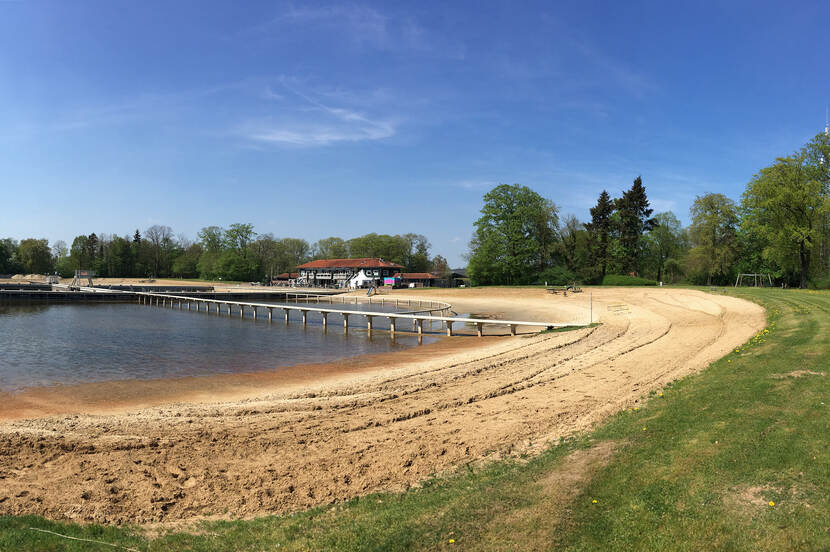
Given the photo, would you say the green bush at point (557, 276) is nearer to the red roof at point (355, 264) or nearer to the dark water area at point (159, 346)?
the dark water area at point (159, 346)

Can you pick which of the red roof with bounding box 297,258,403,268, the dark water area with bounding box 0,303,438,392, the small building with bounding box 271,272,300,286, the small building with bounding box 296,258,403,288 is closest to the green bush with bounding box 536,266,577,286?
the dark water area with bounding box 0,303,438,392

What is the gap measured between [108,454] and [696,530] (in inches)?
368

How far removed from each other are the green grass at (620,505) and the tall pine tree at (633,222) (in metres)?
62.2

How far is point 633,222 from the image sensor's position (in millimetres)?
65688

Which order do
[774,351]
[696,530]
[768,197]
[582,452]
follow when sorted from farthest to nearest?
[768,197] → [774,351] → [582,452] → [696,530]

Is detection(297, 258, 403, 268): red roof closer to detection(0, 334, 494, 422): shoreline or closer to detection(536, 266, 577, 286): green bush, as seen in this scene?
detection(536, 266, 577, 286): green bush

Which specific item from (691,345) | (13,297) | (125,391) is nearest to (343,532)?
(125,391)

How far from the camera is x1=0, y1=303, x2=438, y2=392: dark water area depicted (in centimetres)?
1988

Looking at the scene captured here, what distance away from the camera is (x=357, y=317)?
46.6m

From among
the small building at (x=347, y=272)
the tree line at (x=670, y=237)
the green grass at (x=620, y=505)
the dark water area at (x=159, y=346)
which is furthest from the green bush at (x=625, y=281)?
the green grass at (x=620, y=505)

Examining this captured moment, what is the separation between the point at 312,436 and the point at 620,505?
243 inches

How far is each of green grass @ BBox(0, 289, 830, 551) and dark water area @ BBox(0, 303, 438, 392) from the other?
51.8 feet

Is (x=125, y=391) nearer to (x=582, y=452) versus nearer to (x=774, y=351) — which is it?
(x=582, y=452)

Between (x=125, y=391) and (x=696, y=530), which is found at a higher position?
(x=696, y=530)
